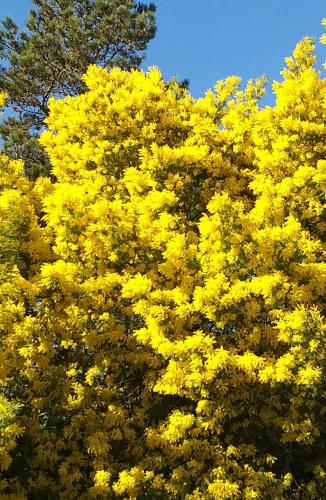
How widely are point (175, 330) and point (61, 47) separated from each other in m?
17.5

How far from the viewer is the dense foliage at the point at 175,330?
27.0ft

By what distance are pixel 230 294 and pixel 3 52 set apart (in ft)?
61.6

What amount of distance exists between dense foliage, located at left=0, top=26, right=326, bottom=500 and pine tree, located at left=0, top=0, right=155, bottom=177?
12815 mm

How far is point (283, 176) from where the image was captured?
10102mm

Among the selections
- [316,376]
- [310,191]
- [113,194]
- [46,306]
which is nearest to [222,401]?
[316,376]

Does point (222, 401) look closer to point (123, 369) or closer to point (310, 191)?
point (123, 369)

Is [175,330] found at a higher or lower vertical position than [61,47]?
lower

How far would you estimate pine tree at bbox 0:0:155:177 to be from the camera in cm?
2252

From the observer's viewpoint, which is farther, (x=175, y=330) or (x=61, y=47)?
(x=61, y=47)

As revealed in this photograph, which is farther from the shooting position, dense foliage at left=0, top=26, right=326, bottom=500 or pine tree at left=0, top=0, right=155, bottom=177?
pine tree at left=0, top=0, right=155, bottom=177

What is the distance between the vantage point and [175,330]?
28.7 feet

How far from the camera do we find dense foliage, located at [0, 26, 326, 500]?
823 cm

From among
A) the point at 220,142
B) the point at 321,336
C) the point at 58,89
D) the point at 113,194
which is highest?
the point at 58,89

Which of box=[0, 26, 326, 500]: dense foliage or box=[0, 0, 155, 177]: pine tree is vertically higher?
box=[0, 0, 155, 177]: pine tree
